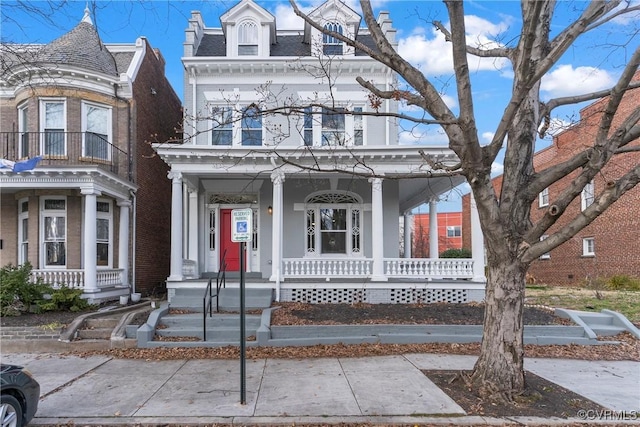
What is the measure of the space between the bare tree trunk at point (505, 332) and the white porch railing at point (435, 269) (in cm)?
597

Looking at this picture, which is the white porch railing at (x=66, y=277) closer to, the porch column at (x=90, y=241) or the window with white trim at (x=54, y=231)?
the porch column at (x=90, y=241)

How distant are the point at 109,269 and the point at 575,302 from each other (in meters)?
14.1

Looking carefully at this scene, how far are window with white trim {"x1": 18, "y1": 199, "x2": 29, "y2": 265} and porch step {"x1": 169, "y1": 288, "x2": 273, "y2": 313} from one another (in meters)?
5.29

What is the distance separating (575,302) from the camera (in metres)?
12.2

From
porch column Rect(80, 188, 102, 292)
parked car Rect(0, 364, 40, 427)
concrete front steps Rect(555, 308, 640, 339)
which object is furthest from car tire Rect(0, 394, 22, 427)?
concrete front steps Rect(555, 308, 640, 339)

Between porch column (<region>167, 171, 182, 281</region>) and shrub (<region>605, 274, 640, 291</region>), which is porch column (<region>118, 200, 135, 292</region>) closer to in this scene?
porch column (<region>167, 171, 182, 281</region>)

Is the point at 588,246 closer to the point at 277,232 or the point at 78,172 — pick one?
the point at 277,232

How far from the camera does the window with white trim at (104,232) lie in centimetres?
1227

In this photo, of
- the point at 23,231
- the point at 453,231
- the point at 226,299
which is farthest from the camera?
the point at 453,231

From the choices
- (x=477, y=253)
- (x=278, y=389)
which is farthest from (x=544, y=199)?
(x=278, y=389)

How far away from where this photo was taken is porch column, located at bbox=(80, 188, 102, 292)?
10779 mm

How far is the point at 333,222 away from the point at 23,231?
951cm

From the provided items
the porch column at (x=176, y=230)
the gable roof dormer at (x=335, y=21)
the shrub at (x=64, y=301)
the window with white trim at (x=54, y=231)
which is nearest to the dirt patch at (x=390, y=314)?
the porch column at (x=176, y=230)

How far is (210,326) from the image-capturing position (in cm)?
878
